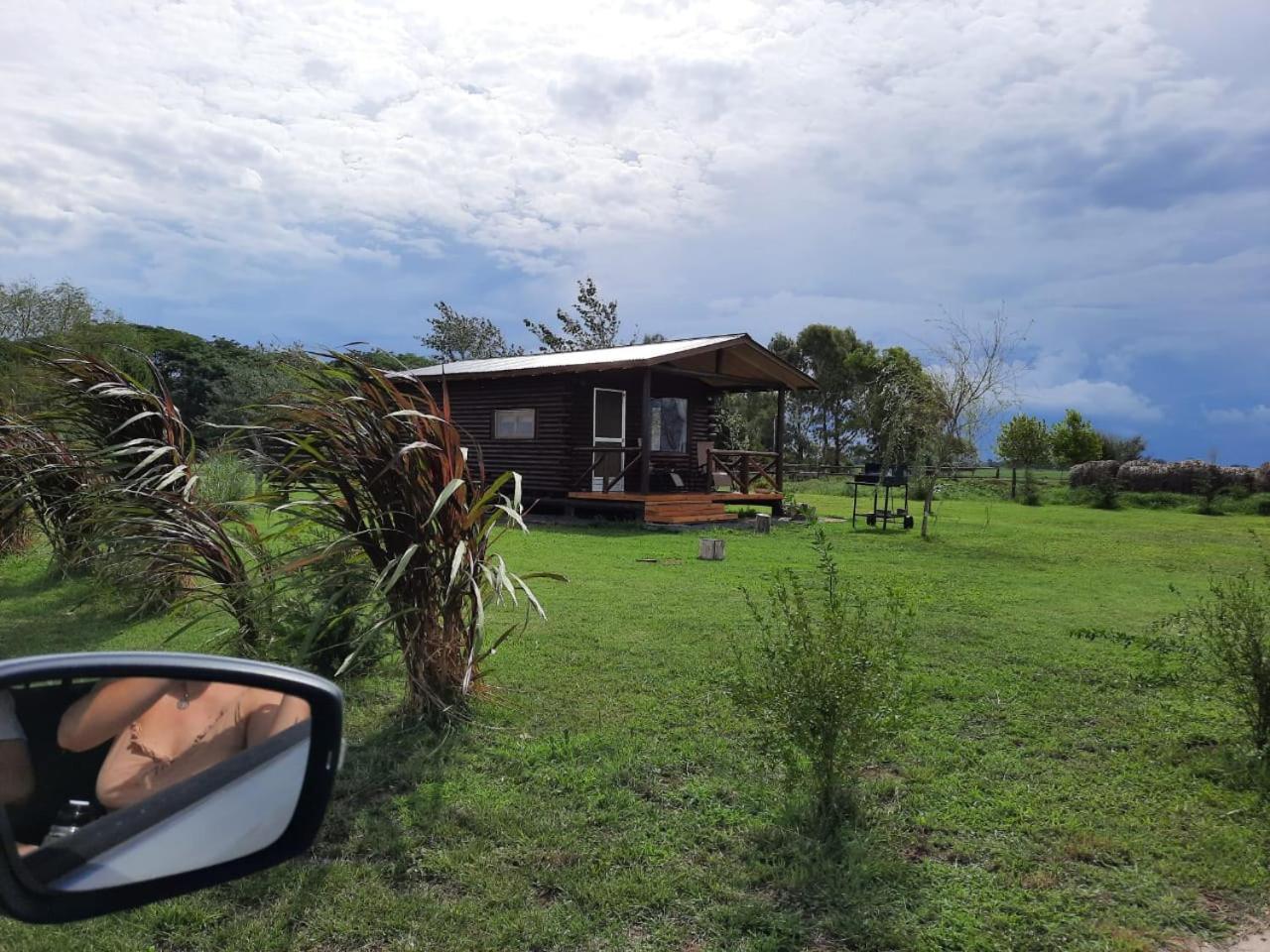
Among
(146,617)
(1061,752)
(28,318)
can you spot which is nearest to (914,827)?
(1061,752)

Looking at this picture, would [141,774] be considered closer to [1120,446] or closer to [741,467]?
[741,467]

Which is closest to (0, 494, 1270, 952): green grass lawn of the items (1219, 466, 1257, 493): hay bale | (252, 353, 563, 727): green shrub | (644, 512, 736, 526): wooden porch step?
(252, 353, 563, 727): green shrub

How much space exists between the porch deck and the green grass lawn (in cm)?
926

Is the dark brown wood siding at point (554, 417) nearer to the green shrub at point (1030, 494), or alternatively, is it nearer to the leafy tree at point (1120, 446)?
the green shrub at point (1030, 494)

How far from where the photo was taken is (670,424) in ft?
65.8

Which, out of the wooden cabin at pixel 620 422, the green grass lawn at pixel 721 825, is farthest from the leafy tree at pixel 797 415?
the green grass lawn at pixel 721 825

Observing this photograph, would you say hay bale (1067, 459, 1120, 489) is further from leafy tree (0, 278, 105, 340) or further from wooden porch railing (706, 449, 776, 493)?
leafy tree (0, 278, 105, 340)

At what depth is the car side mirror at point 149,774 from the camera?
43.9 inches

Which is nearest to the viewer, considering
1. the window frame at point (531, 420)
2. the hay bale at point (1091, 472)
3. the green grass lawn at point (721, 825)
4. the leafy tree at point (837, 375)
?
the green grass lawn at point (721, 825)

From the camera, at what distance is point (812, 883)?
9.50ft

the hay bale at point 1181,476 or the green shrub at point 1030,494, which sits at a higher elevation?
the hay bale at point 1181,476

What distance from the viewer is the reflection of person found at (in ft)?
3.93

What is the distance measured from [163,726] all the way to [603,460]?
16354mm

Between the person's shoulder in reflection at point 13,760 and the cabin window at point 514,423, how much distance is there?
56.6ft
